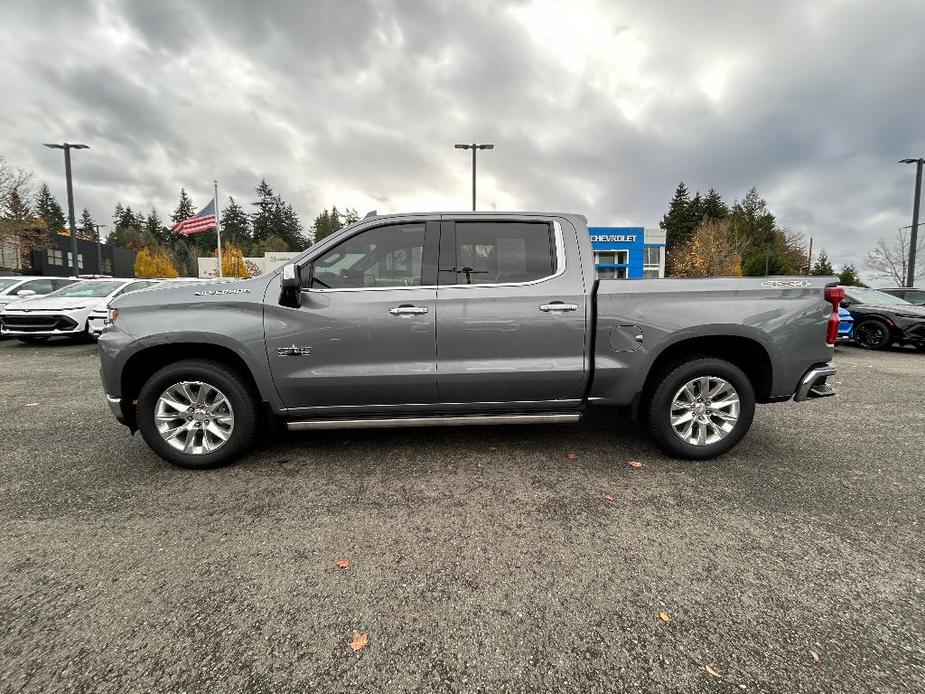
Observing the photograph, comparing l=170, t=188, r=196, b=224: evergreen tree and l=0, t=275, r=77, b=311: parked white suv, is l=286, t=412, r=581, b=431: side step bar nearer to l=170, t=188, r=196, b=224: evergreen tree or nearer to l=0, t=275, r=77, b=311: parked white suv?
l=0, t=275, r=77, b=311: parked white suv

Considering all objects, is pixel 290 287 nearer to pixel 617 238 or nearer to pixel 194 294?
pixel 194 294

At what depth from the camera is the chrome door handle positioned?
3.44 m

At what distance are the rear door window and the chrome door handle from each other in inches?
12.0

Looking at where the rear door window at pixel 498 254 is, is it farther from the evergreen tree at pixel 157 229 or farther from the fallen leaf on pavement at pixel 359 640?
the evergreen tree at pixel 157 229

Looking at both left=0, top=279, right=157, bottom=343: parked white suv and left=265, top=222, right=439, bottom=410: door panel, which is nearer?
left=265, top=222, right=439, bottom=410: door panel

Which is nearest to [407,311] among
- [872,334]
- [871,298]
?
[872,334]

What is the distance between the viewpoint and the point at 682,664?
1.78m

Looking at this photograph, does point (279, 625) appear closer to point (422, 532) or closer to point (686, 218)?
point (422, 532)

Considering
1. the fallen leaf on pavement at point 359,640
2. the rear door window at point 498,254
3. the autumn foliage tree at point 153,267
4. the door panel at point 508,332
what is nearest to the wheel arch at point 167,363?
the door panel at point 508,332

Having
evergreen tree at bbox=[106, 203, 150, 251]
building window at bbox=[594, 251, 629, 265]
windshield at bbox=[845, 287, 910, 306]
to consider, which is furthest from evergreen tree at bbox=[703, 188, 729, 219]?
evergreen tree at bbox=[106, 203, 150, 251]

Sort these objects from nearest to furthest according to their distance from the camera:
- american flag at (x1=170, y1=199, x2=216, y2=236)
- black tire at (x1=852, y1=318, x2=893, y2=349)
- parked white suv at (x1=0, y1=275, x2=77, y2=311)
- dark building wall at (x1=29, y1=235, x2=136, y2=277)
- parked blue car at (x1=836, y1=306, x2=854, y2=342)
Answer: parked blue car at (x1=836, y1=306, x2=854, y2=342)
black tire at (x1=852, y1=318, x2=893, y2=349)
parked white suv at (x1=0, y1=275, x2=77, y2=311)
american flag at (x1=170, y1=199, x2=216, y2=236)
dark building wall at (x1=29, y1=235, x2=136, y2=277)

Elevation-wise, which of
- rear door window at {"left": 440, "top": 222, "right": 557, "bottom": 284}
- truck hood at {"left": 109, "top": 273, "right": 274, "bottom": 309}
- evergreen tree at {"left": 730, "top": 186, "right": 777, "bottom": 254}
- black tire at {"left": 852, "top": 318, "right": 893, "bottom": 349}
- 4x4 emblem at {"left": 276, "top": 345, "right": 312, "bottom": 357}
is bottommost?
black tire at {"left": 852, "top": 318, "right": 893, "bottom": 349}

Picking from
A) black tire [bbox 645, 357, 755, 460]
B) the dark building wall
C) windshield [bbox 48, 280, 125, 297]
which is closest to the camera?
black tire [bbox 645, 357, 755, 460]

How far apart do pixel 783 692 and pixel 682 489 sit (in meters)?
1.62
